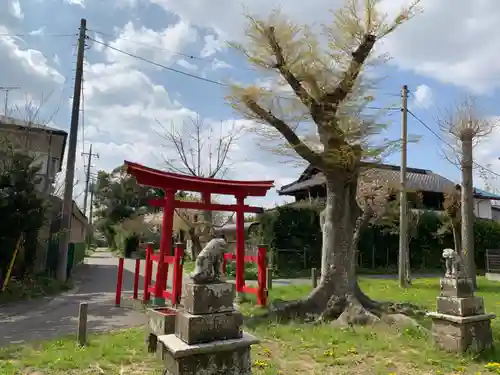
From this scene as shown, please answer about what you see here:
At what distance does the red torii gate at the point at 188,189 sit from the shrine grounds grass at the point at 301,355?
91.6 inches

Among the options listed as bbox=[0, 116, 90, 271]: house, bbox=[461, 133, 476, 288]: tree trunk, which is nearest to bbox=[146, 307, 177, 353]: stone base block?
bbox=[0, 116, 90, 271]: house

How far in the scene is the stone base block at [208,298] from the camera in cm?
401

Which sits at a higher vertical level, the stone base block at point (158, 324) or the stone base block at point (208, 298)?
the stone base block at point (208, 298)

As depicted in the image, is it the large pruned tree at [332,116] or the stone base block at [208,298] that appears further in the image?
the large pruned tree at [332,116]

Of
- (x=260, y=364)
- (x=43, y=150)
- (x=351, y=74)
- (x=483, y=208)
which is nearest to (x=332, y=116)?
(x=351, y=74)

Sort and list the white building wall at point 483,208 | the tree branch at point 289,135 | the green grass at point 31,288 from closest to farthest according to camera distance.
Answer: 1. the tree branch at point 289,135
2. the green grass at point 31,288
3. the white building wall at point 483,208

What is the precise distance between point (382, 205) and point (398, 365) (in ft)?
48.6

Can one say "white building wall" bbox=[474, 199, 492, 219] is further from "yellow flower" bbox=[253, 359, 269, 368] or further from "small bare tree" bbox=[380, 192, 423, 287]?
"yellow flower" bbox=[253, 359, 269, 368]

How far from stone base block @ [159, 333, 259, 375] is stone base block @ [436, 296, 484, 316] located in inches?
145

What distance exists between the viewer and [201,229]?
76.2 ft

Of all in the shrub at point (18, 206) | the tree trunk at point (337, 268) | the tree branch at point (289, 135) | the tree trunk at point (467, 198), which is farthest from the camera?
the tree trunk at point (467, 198)

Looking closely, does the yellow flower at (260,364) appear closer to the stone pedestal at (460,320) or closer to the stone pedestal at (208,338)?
the stone pedestal at (208,338)

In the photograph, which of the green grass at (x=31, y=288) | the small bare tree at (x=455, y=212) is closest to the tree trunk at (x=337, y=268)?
the green grass at (x=31, y=288)

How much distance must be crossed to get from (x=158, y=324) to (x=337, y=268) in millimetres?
4532
